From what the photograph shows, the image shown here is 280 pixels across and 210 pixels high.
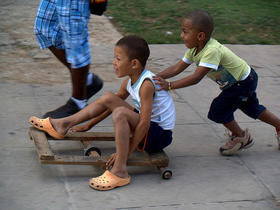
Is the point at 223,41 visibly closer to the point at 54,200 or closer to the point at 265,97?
the point at 265,97

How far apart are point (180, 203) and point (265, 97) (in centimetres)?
245

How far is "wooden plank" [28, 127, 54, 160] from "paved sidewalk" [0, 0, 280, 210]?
0.15m

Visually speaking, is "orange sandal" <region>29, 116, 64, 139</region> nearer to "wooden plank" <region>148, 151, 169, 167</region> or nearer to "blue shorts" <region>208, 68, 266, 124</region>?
"wooden plank" <region>148, 151, 169, 167</region>

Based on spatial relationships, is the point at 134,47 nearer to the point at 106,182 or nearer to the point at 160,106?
the point at 160,106

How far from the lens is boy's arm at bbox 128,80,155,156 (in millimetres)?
3439

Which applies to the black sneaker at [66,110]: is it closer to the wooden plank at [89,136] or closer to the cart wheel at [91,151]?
the wooden plank at [89,136]

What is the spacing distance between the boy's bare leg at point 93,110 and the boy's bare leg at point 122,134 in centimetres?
21

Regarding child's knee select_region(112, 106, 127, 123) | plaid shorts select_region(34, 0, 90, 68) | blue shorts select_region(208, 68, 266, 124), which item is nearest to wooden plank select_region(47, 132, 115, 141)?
child's knee select_region(112, 106, 127, 123)

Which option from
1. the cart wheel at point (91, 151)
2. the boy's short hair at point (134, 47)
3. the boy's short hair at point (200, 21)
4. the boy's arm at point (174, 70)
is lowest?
the cart wheel at point (91, 151)

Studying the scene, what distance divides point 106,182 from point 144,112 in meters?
0.54

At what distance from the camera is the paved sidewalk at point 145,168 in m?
3.23

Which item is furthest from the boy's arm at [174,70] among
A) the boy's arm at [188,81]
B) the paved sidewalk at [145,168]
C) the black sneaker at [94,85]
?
the black sneaker at [94,85]

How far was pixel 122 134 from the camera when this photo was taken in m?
3.37

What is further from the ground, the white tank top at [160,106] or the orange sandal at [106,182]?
the white tank top at [160,106]
